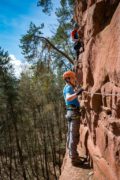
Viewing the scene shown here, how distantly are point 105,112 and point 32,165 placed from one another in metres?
22.2

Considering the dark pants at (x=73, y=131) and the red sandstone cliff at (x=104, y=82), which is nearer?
the red sandstone cliff at (x=104, y=82)

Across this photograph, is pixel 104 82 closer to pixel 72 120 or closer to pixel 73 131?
pixel 72 120

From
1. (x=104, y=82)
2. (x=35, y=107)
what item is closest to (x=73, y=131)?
(x=104, y=82)

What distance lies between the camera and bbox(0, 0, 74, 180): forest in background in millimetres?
15094

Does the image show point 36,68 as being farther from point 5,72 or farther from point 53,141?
point 53,141

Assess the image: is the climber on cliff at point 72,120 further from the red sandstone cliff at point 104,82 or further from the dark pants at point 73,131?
the red sandstone cliff at point 104,82

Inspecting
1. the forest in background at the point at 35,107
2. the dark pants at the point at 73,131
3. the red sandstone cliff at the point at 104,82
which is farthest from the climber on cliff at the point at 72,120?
the forest in background at the point at 35,107

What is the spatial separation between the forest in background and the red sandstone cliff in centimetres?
975

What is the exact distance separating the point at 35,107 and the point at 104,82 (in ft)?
75.4

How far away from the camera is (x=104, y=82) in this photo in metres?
4.12

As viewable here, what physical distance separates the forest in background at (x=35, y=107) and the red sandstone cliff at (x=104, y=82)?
9.75 metres

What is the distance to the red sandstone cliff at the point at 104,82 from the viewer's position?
3.72 meters

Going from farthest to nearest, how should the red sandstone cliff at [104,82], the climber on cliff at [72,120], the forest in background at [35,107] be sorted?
1. the forest in background at [35,107]
2. the climber on cliff at [72,120]
3. the red sandstone cliff at [104,82]

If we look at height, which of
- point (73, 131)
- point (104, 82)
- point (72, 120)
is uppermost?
point (104, 82)
